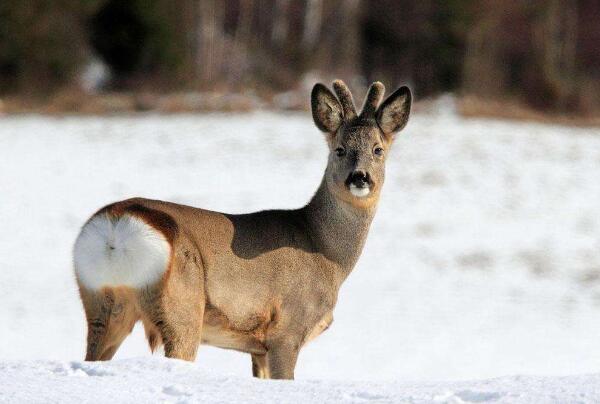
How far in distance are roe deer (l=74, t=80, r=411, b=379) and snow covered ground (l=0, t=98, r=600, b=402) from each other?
2.18 m

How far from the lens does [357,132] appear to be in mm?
7590

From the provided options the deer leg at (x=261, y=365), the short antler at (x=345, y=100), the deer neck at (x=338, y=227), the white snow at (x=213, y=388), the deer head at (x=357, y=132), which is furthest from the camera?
the short antler at (x=345, y=100)

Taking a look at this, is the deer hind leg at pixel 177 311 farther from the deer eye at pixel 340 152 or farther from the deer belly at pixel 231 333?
the deer eye at pixel 340 152

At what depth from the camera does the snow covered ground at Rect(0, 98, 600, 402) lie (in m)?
15.3

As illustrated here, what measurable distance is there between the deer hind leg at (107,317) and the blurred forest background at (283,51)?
2340 cm

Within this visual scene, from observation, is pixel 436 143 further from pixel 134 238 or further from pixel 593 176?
pixel 134 238

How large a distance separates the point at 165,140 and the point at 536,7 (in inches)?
857

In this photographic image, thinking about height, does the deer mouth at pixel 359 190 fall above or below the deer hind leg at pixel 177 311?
above

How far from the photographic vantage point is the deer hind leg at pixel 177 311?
6.41 meters

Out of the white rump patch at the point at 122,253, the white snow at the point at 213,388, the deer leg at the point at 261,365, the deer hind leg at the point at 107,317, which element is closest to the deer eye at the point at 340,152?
the deer leg at the point at 261,365

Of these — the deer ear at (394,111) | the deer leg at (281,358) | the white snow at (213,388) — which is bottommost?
Answer: the white snow at (213,388)

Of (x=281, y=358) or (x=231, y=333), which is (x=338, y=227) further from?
(x=231, y=333)

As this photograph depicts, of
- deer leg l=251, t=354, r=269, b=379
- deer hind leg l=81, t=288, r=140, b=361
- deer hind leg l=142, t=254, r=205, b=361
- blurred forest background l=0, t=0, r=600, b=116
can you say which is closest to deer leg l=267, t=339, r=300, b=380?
deer leg l=251, t=354, r=269, b=379

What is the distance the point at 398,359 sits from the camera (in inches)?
597
